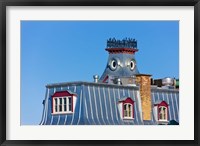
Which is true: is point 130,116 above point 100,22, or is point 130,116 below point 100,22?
below

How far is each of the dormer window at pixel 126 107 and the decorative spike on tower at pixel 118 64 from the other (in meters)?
0.09

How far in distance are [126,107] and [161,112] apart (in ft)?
0.60

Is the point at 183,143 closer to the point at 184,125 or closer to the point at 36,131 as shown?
the point at 184,125

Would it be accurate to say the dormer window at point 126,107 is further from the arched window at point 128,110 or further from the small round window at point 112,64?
the small round window at point 112,64

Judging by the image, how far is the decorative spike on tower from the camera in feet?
19.7

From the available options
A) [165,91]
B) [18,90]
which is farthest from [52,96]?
[165,91]

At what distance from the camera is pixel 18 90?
19.7 ft

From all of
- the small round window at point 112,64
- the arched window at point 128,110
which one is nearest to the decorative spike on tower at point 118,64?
the small round window at point 112,64

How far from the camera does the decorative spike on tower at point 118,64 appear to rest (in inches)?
237

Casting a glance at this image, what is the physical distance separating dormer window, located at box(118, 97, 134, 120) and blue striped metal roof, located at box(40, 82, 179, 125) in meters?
0.02

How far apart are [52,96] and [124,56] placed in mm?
426

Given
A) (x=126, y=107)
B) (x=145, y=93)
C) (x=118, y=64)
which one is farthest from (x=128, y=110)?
(x=118, y=64)

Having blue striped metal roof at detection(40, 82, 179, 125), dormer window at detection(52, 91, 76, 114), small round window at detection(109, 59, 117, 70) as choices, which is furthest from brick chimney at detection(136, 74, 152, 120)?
dormer window at detection(52, 91, 76, 114)

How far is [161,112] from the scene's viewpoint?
602 centimetres
